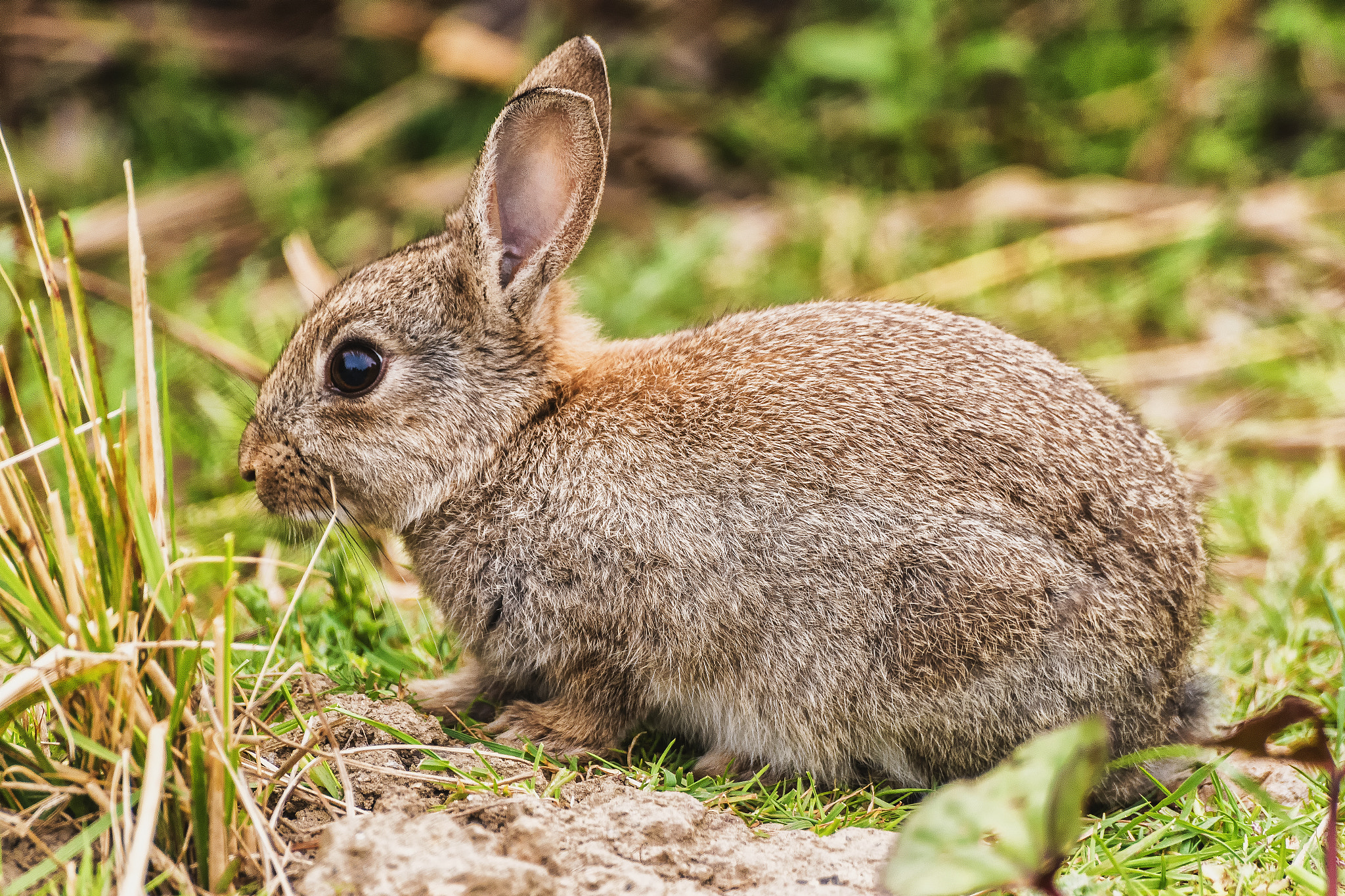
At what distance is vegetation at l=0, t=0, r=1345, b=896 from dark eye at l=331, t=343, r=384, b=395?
480 mm

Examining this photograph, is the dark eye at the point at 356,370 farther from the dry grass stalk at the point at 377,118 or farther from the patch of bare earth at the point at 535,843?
the dry grass stalk at the point at 377,118

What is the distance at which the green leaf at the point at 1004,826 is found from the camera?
2.14m

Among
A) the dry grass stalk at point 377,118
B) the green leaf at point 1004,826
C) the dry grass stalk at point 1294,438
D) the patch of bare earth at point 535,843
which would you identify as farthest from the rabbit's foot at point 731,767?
the dry grass stalk at point 377,118

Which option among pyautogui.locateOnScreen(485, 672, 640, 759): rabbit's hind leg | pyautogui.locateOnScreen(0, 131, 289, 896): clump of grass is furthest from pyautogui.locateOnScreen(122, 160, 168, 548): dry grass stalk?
pyautogui.locateOnScreen(485, 672, 640, 759): rabbit's hind leg

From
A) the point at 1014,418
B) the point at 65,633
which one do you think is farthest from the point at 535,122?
the point at 65,633

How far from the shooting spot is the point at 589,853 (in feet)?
8.85

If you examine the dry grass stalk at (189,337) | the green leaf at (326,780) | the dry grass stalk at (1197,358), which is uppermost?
the dry grass stalk at (189,337)

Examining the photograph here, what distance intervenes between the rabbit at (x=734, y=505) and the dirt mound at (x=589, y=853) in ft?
1.58

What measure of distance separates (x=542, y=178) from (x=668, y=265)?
9.69 feet

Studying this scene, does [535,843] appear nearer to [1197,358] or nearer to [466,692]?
[466,692]

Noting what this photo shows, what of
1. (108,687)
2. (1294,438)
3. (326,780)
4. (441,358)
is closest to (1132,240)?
(1294,438)

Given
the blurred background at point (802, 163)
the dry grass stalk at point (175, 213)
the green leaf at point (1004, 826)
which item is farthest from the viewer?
the dry grass stalk at point (175, 213)

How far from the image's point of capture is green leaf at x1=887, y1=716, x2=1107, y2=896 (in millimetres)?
2141

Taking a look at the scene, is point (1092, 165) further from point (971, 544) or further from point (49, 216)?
point (49, 216)
